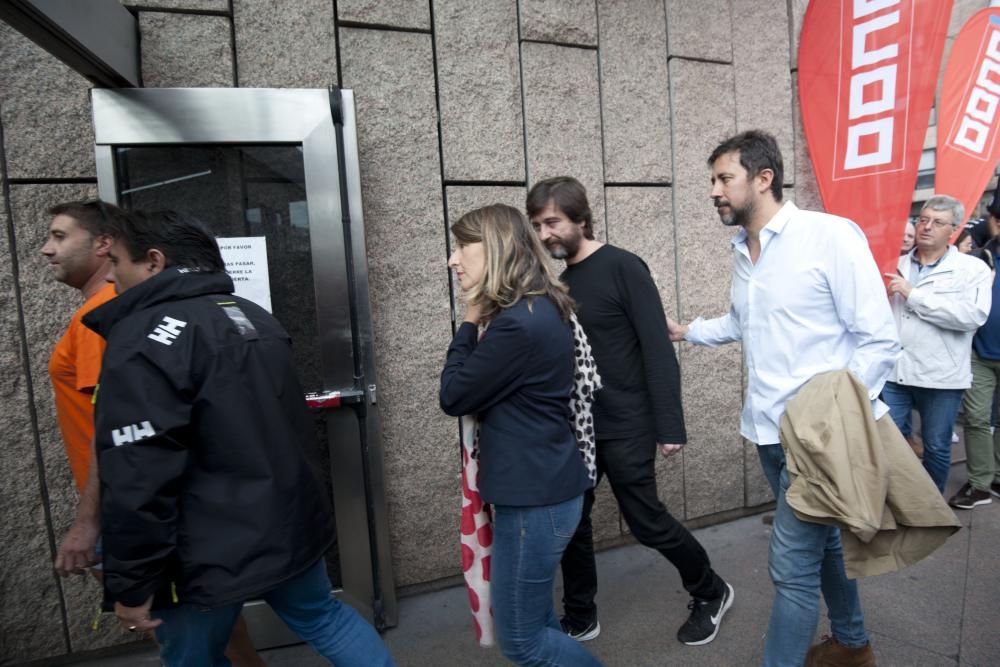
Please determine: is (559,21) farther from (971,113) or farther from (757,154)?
(971,113)

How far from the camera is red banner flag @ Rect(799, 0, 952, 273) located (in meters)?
3.40

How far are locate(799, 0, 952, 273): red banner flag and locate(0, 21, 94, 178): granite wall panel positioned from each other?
398 centimetres

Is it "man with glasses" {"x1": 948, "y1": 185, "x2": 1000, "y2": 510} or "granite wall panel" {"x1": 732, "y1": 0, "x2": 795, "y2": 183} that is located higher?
"granite wall panel" {"x1": 732, "y1": 0, "x2": 795, "y2": 183}

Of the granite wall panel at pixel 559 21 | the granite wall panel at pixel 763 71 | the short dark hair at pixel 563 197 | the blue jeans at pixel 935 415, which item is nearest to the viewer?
the short dark hair at pixel 563 197

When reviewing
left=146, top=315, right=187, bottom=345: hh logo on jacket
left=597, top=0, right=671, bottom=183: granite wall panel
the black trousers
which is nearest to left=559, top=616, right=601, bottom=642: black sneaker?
the black trousers

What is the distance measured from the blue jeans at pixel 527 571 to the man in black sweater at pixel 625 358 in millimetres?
710

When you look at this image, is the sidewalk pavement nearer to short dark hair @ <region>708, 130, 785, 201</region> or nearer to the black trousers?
the black trousers

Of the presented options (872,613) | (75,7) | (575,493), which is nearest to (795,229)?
(575,493)

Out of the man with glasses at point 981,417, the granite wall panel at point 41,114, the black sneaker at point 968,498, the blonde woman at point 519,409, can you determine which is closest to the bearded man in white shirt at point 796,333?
the blonde woman at point 519,409

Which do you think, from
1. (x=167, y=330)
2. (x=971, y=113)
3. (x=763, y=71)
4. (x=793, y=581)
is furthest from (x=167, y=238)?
(x=971, y=113)

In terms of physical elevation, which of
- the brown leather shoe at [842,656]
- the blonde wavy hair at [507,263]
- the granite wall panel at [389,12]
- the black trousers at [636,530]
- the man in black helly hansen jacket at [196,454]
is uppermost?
the granite wall panel at [389,12]

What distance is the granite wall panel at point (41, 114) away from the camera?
245cm

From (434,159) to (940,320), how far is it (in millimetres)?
2953

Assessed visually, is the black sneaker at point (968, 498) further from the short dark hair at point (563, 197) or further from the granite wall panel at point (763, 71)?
the short dark hair at point (563, 197)
